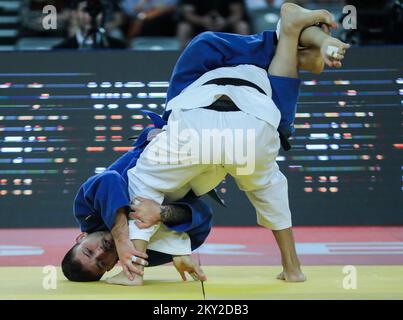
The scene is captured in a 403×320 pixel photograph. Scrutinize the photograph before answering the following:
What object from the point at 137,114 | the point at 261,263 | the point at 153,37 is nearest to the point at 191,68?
the point at 261,263

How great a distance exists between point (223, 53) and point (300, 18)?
395 mm

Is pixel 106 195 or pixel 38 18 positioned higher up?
pixel 106 195

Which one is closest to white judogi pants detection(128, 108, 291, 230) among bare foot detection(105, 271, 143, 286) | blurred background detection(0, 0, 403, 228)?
bare foot detection(105, 271, 143, 286)

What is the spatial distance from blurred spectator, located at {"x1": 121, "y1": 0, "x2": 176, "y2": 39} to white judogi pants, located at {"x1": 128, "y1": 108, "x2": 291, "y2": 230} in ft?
13.9

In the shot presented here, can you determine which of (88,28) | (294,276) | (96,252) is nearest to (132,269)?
(96,252)

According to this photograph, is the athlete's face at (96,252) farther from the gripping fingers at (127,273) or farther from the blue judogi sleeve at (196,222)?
the blue judogi sleeve at (196,222)

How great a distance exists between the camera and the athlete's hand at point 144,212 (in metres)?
3.69

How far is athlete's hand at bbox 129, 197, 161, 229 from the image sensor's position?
3689 millimetres

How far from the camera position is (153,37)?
7789 mm

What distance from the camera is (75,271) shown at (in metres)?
3.78

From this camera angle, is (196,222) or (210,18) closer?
(196,222)

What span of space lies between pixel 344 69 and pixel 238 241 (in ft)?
5.61

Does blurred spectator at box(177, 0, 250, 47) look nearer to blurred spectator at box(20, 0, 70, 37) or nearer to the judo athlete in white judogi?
blurred spectator at box(20, 0, 70, 37)

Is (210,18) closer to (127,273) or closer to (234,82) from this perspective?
(234,82)
